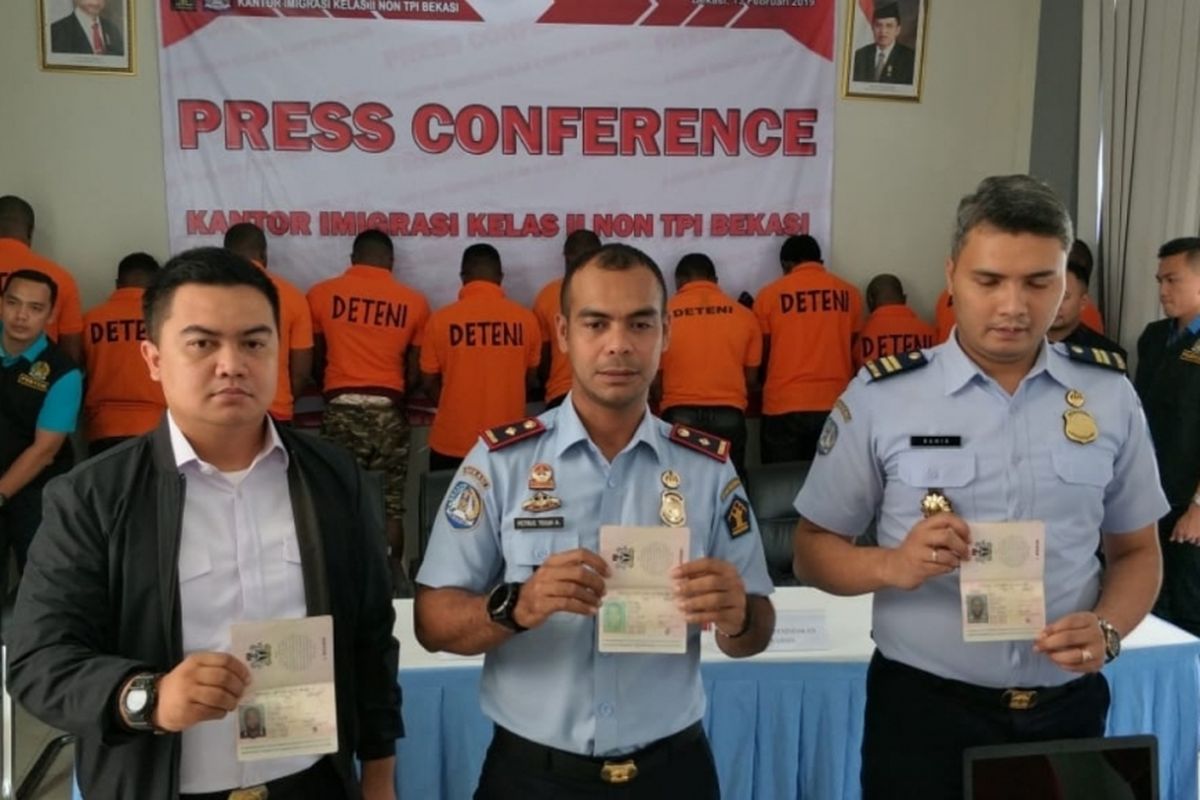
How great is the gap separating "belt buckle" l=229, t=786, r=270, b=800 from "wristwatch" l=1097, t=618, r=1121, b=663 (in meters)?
1.29

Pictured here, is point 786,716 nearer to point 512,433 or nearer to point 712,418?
point 512,433

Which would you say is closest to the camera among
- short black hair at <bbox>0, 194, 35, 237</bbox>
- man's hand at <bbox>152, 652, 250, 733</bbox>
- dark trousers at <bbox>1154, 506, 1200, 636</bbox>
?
man's hand at <bbox>152, 652, 250, 733</bbox>

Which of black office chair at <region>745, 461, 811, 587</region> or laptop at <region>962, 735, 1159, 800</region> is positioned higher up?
laptop at <region>962, 735, 1159, 800</region>

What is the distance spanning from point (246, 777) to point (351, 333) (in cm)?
367

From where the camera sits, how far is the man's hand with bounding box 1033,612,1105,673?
1.60 metres

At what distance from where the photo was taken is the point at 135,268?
489 cm

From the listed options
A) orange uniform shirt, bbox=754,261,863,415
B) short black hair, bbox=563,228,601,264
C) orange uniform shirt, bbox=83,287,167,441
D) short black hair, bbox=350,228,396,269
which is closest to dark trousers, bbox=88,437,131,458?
orange uniform shirt, bbox=83,287,167,441

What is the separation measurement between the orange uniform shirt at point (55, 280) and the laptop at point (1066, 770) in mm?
4350

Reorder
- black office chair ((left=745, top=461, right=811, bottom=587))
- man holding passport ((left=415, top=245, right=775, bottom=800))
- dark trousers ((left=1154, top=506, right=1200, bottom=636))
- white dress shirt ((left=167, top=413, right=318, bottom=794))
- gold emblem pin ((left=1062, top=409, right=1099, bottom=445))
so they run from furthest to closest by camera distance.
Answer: dark trousers ((left=1154, top=506, right=1200, bottom=636)) < black office chair ((left=745, top=461, right=811, bottom=587)) < gold emblem pin ((left=1062, top=409, right=1099, bottom=445)) < man holding passport ((left=415, top=245, right=775, bottom=800)) < white dress shirt ((left=167, top=413, right=318, bottom=794))

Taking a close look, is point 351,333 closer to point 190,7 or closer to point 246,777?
point 190,7

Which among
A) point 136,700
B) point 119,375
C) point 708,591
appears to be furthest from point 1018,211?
point 119,375

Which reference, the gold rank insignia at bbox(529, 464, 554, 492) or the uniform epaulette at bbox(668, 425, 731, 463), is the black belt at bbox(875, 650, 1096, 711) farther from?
the gold rank insignia at bbox(529, 464, 554, 492)

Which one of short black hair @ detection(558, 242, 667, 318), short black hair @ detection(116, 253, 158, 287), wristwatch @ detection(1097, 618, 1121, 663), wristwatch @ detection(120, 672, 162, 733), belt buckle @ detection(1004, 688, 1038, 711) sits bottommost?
belt buckle @ detection(1004, 688, 1038, 711)

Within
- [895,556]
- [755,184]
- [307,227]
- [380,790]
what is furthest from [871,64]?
[380,790]
